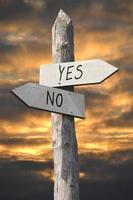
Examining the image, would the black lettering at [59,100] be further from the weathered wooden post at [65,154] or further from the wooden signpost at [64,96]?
the weathered wooden post at [65,154]

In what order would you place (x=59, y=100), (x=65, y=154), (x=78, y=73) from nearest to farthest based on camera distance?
(x=65, y=154), (x=59, y=100), (x=78, y=73)

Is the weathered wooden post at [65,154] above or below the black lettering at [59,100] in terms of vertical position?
below

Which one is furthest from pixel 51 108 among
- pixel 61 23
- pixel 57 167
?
pixel 61 23

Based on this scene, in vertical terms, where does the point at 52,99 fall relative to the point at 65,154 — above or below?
above

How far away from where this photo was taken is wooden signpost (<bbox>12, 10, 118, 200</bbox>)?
7629mm

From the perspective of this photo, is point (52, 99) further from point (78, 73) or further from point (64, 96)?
point (78, 73)

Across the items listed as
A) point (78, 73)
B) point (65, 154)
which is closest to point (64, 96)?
point (78, 73)

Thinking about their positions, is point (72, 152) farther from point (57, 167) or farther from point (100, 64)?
point (100, 64)

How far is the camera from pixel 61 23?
323 inches

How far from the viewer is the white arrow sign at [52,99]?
24.8 ft

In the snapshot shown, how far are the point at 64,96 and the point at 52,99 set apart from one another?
207 millimetres

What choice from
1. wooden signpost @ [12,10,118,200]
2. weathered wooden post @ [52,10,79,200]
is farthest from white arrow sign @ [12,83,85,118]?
weathered wooden post @ [52,10,79,200]

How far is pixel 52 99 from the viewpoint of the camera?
773 cm

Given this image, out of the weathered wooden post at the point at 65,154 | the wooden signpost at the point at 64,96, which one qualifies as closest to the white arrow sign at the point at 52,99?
the wooden signpost at the point at 64,96
